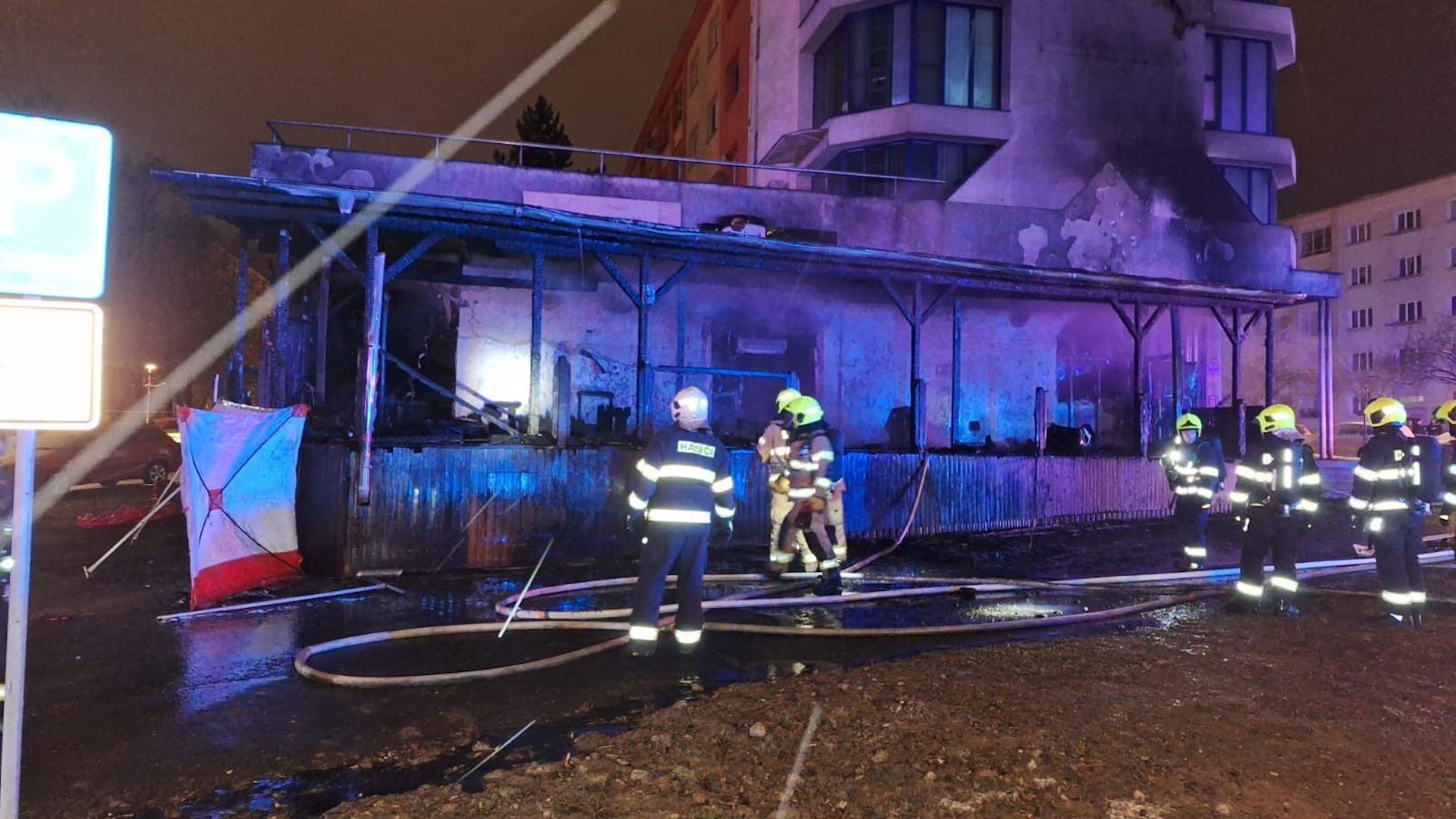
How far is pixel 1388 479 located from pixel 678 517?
225 inches

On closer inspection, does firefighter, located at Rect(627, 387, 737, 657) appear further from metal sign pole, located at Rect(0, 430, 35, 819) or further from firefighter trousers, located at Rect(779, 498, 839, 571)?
metal sign pole, located at Rect(0, 430, 35, 819)

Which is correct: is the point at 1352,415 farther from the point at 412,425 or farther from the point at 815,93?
the point at 412,425

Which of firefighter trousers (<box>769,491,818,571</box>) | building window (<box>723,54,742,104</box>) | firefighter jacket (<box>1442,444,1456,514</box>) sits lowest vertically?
firefighter trousers (<box>769,491,818,571</box>)

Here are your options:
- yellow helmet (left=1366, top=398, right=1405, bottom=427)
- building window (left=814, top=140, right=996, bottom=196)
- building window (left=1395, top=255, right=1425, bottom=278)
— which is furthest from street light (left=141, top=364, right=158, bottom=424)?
building window (left=1395, top=255, right=1425, bottom=278)

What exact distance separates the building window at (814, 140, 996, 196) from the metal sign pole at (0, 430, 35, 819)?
17.6 meters

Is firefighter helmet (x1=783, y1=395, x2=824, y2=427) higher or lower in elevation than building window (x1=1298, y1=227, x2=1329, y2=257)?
lower

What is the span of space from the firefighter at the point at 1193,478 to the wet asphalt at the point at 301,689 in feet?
6.21

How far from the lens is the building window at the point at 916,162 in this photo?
62.0ft

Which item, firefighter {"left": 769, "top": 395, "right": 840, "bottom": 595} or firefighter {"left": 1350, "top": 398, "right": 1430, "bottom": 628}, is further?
firefighter {"left": 769, "top": 395, "right": 840, "bottom": 595}

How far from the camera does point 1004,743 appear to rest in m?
3.85

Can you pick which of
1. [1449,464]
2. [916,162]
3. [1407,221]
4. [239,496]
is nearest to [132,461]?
[239,496]

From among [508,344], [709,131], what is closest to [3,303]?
[508,344]

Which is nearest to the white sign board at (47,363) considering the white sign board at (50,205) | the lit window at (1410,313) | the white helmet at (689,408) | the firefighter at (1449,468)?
the white sign board at (50,205)

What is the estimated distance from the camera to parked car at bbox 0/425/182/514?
16.0 metres
